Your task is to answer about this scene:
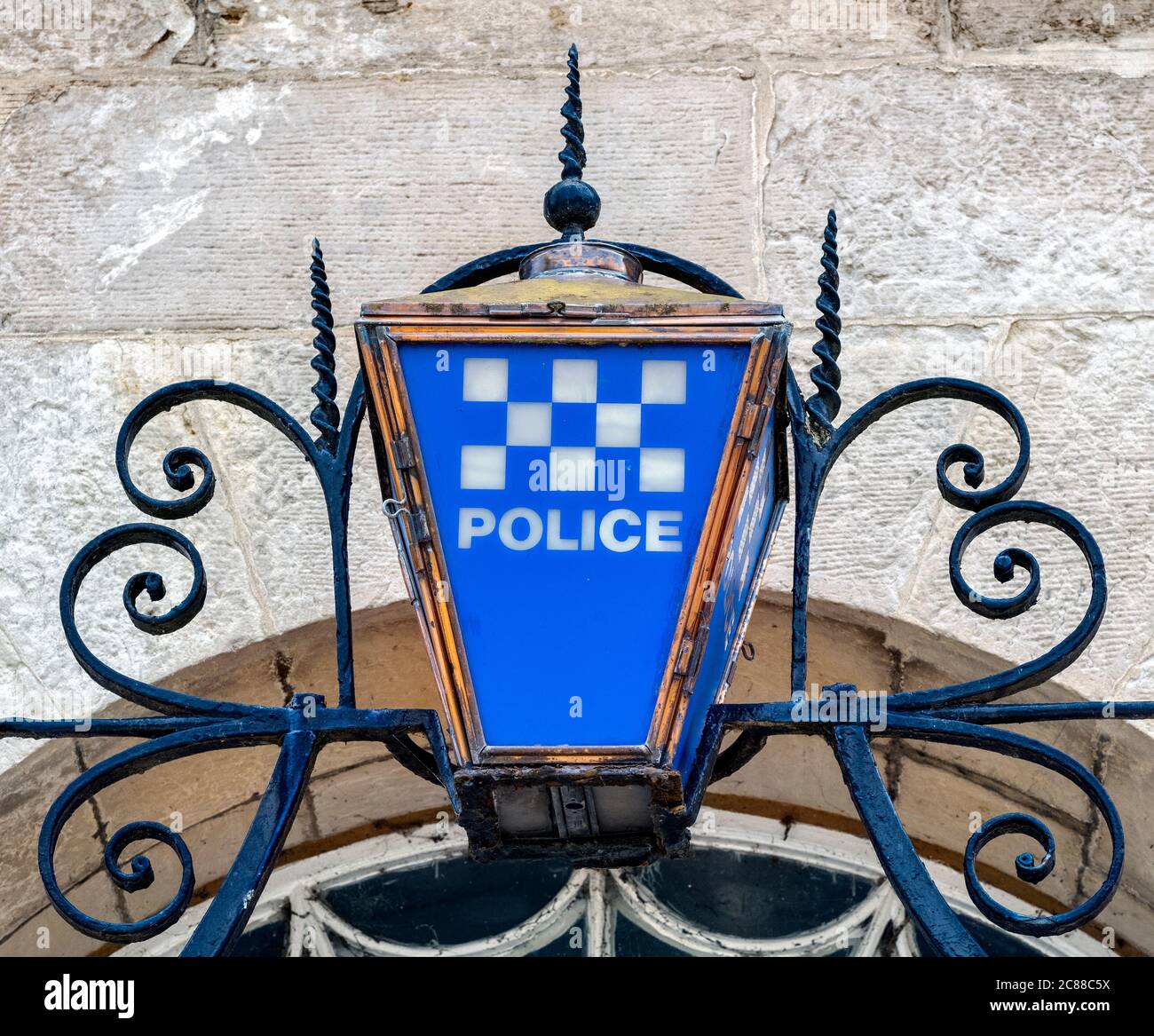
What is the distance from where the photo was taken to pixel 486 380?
178 centimetres

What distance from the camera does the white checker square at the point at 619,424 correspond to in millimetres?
1750

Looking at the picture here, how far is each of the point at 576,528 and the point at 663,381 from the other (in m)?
0.18

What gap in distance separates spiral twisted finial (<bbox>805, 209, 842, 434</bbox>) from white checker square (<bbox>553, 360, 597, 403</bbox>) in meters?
0.32

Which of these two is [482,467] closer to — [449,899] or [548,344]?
[548,344]

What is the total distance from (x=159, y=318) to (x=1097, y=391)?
1.40 meters

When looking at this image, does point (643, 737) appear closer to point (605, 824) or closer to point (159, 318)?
point (605, 824)

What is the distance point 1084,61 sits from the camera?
288 centimetres

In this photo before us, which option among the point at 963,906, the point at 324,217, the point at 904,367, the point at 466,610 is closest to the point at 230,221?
the point at 324,217
